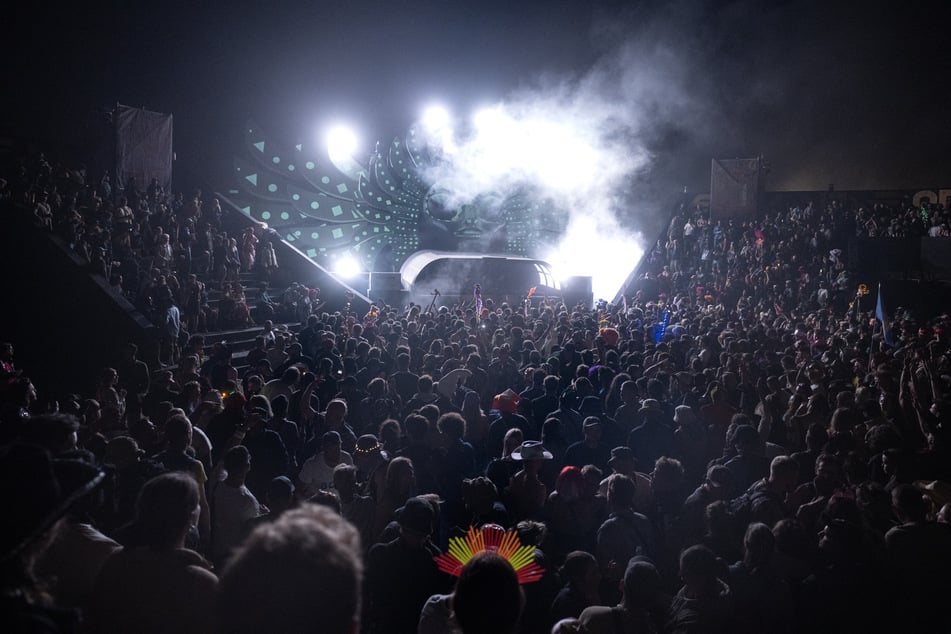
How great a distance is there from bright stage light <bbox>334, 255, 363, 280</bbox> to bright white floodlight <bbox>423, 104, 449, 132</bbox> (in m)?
7.47

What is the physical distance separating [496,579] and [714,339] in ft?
29.6

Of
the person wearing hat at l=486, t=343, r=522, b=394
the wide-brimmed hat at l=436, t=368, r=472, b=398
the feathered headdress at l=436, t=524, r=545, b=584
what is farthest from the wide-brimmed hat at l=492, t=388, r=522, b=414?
the feathered headdress at l=436, t=524, r=545, b=584

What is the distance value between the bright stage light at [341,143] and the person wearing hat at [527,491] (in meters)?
23.2

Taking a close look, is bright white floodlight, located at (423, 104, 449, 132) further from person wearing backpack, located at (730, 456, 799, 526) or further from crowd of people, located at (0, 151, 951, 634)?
person wearing backpack, located at (730, 456, 799, 526)

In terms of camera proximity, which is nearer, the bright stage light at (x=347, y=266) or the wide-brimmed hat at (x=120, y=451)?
the wide-brimmed hat at (x=120, y=451)

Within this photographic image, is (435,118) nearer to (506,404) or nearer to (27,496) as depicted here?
(506,404)

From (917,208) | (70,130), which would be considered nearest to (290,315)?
(70,130)

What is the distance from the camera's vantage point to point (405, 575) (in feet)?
10.2

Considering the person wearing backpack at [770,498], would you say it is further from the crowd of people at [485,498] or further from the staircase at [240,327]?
the staircase at [240,327]

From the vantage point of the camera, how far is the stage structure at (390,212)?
23297mm

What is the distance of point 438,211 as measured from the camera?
96.5ft

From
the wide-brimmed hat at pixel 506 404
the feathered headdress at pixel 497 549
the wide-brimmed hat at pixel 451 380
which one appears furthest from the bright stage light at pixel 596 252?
the feathered headdress at pixel 497 549

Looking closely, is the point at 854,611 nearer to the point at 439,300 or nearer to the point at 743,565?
the point at 743,565

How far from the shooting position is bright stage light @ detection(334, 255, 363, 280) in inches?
1011
